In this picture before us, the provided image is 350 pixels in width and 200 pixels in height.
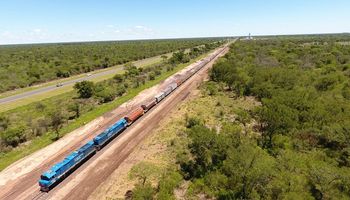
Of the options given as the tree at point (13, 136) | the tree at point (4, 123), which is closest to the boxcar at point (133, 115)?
the tree at point (13, 136)

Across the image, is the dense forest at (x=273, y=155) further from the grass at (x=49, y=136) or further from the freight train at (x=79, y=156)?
the grass at (x=49, y=136)

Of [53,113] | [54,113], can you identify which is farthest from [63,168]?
[53,113]

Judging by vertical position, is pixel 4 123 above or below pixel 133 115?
below

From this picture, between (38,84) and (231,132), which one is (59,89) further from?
(231,132)

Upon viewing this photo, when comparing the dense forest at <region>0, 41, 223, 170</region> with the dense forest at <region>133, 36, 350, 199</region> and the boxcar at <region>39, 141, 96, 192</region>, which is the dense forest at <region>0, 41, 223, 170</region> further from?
the dense forest at <region>133, 36, 350, 199</region>

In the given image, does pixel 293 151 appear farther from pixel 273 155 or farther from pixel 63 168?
pixel 63 168

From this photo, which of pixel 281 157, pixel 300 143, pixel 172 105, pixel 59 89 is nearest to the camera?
pixel 281 157

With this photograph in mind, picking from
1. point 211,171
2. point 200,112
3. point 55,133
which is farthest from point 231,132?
point 55,133

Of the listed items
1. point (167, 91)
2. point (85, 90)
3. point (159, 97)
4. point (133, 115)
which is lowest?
point (133, 115)
